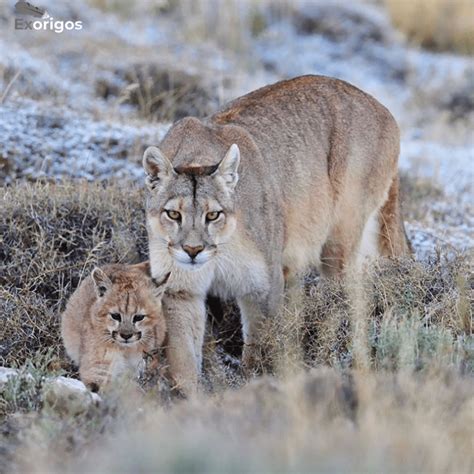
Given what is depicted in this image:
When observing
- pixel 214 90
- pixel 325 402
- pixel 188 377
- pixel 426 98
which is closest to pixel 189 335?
pixel 188 377

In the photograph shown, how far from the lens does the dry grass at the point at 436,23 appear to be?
59.2 ft

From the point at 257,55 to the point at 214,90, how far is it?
3264mm

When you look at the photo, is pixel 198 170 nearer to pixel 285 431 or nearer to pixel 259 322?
pixel 259 322

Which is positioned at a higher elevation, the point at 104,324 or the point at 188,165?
the point at 188,165

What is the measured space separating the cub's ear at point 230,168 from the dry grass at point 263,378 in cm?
98

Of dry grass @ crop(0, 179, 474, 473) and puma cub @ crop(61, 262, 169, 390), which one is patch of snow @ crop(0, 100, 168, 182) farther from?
puma cub @ crop(61, 262, 169, 390)

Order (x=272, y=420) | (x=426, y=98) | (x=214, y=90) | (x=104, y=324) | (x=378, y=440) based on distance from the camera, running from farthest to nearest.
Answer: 1. (x=426, y=98)
2. (x=214, y=90)
3. (x=104, y=324)
4. (x=272, y=420)
5. (x=378, y=440)

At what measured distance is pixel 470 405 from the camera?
4691 millimetres

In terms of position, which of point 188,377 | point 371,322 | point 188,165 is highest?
point 188,165

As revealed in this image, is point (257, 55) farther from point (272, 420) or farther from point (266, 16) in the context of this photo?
point (272, 420)

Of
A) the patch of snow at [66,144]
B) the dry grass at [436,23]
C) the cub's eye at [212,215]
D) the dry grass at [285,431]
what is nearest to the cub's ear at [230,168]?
the cub's eye at [212,215]

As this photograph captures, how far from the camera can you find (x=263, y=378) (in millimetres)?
5277

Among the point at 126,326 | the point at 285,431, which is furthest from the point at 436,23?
the point at 285,431

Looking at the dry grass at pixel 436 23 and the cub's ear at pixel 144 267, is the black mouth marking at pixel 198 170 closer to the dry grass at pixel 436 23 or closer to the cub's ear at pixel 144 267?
the cub's ear at pixel 144 267
